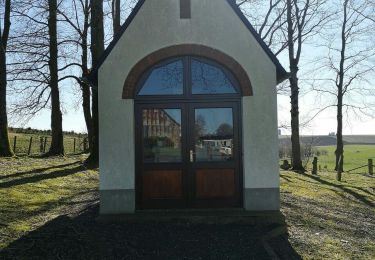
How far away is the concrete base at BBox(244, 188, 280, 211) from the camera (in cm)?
971

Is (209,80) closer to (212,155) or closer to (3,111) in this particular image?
(212,155)

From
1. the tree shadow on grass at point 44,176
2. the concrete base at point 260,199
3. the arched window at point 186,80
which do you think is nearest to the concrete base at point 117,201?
the arched window at point 186,80

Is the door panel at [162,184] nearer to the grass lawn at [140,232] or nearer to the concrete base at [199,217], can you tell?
the concrete base at [199,217]

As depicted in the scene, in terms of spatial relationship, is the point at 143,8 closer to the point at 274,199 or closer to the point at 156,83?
the point at 156,83

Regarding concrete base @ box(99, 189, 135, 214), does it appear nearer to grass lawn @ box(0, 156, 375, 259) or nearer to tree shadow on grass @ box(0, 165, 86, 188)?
grass lawn @ box(0, 156, 375, 259)

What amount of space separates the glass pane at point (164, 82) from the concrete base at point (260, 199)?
2.69 m

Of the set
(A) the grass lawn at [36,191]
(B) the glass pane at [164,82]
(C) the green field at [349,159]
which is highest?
(B) the glass pane at [164,82]

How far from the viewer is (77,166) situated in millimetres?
18297

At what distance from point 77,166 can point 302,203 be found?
375 inches

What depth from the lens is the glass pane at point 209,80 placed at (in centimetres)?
979

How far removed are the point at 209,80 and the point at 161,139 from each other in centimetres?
167

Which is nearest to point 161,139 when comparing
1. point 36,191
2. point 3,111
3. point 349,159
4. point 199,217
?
point 199,217

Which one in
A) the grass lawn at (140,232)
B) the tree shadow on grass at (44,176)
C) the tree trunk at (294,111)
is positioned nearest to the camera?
the grass lawn at (140,232)

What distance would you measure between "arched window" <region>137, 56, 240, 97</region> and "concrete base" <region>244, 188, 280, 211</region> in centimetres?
218
